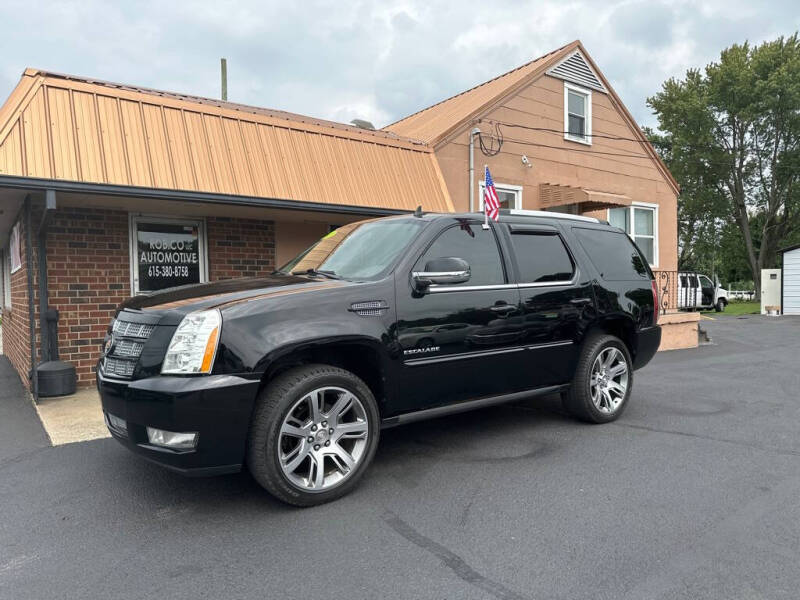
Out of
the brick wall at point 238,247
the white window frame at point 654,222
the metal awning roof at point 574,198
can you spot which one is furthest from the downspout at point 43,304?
the white window frame at point 654,222

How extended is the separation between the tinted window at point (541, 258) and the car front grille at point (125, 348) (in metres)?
2.86

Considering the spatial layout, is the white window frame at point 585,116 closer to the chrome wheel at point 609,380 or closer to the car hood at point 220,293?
the chrome wheel at point 609,380

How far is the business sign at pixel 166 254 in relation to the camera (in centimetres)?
773

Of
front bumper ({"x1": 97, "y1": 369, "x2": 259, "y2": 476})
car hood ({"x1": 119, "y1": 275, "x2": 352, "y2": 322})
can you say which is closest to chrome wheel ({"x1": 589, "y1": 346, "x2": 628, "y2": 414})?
car hood ({"x1": 119, "y1": 275, "x2": 352, "y2": 322})

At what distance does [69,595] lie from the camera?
8.39 feet

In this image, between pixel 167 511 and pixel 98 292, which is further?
pixel 98 292

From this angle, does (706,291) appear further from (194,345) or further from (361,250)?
(194,345)

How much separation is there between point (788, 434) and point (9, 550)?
5.89 m

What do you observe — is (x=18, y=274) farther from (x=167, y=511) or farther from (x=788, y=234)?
(x=788, y=234)

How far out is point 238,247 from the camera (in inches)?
332

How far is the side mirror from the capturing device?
3854mm

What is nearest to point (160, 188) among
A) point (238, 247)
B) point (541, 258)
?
point (238, 247)

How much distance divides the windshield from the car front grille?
1398 mm

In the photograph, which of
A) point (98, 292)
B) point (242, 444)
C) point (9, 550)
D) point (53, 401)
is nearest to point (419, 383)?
point (242, 444)
